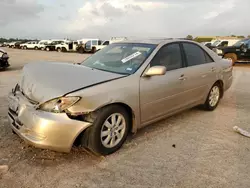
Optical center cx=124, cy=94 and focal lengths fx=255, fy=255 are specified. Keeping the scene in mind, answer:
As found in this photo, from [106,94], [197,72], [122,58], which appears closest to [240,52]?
[197,72]

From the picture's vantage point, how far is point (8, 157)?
3.20 metres

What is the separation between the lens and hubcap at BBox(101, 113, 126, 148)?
10.7 feet

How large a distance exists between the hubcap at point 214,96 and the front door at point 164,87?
48.9 inches

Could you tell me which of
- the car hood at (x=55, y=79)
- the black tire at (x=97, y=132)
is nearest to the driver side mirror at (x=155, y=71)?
the car hood at (x=55, y=79)

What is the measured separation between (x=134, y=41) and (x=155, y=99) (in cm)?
126

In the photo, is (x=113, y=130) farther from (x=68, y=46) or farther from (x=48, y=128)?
(x=68, y=46)

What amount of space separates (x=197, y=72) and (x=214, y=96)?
42.7 inches

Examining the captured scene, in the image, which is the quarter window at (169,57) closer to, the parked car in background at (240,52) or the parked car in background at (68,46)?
the parked car in background at (240,52)

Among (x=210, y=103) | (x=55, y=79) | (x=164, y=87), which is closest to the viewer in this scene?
(x=55, y=79)

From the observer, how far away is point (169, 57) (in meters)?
4.25

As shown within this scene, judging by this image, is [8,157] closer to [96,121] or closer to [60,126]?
[60,126]

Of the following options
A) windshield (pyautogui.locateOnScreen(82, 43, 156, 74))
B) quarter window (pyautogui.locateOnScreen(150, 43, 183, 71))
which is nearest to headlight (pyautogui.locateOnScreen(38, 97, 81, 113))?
windshield (pyautogui.locateOnScreen(82, 43, 156, 74))

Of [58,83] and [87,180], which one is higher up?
[58,83]

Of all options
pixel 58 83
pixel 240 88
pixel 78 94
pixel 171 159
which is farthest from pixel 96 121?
pixel 240 88
